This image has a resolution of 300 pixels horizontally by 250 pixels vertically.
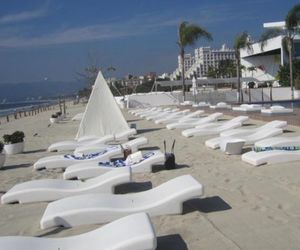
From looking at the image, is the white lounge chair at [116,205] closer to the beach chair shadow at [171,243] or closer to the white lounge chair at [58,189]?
the beach chair shadow at [171,243]

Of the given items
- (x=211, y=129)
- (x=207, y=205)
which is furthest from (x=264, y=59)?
(x=207, y=205)

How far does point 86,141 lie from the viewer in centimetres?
1362

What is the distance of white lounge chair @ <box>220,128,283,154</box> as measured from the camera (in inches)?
391

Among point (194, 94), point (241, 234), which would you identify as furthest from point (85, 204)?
point (194, 94)

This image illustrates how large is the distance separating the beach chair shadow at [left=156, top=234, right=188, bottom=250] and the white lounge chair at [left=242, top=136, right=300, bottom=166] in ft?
12.9

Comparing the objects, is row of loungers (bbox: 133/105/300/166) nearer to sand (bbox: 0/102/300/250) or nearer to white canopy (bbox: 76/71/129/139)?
sand (bbox: 0/102/300/250)

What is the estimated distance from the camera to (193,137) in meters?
13.9

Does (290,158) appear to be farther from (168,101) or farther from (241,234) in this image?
(168,101)

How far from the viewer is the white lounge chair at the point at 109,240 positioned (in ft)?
12.9

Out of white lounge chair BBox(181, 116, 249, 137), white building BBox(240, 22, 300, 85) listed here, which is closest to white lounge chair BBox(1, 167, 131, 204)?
white lounge chair BBox(181, 116, 249, 137)

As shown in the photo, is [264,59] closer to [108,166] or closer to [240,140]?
[240,140]

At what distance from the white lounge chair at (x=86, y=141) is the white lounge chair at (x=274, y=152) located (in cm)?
539

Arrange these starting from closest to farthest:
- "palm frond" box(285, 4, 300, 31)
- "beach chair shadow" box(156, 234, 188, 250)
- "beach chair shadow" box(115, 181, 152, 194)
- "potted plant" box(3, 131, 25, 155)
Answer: "beach chair shadow" box(156, 234, 188, 250)
"beach chair shadow" box(115, 181, 152, 194)
"potted plant" box(3, 131, 25, 155)
"palm frond" box(285, 4, 300, 31)

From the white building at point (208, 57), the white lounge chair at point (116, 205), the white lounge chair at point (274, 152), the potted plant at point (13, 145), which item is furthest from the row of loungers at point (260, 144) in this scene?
the white building at point (208, 57)
